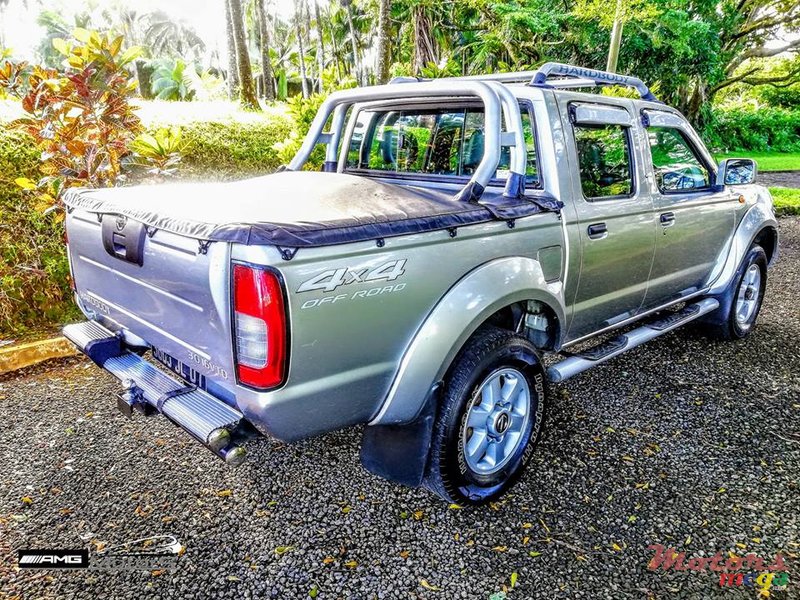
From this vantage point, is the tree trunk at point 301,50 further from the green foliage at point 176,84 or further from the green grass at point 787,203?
the green grass at point 787,203

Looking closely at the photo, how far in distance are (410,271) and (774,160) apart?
30.7 m

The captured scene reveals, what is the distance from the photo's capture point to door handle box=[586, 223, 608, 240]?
309 cm

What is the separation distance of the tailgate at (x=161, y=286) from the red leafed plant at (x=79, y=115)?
2.24 meters

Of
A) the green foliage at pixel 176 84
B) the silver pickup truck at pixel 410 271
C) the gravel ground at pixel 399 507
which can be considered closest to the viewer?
the silver pickup truck at pixel 410 271

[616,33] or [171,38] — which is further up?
[171,38]

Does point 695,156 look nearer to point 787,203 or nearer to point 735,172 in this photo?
point 735,172

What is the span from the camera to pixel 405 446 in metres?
2.44

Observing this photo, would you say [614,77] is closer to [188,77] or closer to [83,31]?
[83,31]

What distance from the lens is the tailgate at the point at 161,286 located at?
6.45 ft

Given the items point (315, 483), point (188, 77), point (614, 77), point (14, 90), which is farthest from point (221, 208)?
point (188, 77)

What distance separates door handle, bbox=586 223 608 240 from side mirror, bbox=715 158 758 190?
1.67 m

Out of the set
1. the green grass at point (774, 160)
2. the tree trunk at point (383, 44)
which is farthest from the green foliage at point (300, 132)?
the green grass at point (774, 160)

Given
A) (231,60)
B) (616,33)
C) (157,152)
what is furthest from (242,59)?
(616,33)

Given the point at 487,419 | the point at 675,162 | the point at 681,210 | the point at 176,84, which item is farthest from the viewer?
the point at 176,84
